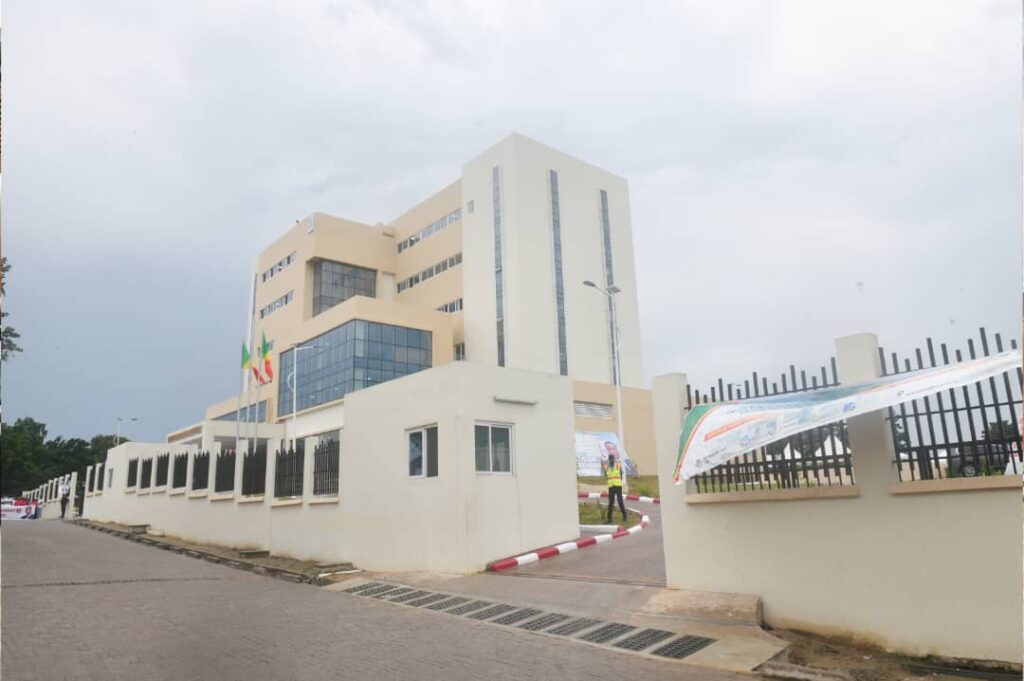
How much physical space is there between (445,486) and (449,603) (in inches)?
114

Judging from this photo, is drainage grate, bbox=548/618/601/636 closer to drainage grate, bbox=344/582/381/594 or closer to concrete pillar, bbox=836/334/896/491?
concrete pillar, bbox=836/334/896/491

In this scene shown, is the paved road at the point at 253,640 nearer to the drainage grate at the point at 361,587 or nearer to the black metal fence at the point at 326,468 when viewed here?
the drainage grate at the point at 361,587

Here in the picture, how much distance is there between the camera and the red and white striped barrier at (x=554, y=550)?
12617mm

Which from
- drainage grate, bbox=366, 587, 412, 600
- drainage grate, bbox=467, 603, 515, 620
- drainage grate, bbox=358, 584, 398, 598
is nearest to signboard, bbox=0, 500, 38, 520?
drainage grate, bbox=358, 584, 398, 598

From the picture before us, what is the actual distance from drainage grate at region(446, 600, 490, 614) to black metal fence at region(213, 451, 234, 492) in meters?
12.8

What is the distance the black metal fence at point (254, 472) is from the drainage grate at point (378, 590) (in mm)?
7852

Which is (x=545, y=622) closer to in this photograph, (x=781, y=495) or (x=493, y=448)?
(x=781, y=495)

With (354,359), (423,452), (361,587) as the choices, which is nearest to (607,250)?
(354,359)

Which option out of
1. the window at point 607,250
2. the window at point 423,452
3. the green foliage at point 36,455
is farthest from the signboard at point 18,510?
the window at point 607,250

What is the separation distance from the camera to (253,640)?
7812 millimetres

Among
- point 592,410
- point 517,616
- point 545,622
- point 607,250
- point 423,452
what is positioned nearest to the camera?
point 545,622

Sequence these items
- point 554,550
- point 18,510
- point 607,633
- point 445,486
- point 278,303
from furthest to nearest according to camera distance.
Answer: point 278,303 → point 18,510 → point 554,550 → point 445,486 → point 607,633

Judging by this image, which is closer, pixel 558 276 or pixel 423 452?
pixel 423 452

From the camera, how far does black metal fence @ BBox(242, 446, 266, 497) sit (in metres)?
18.9
